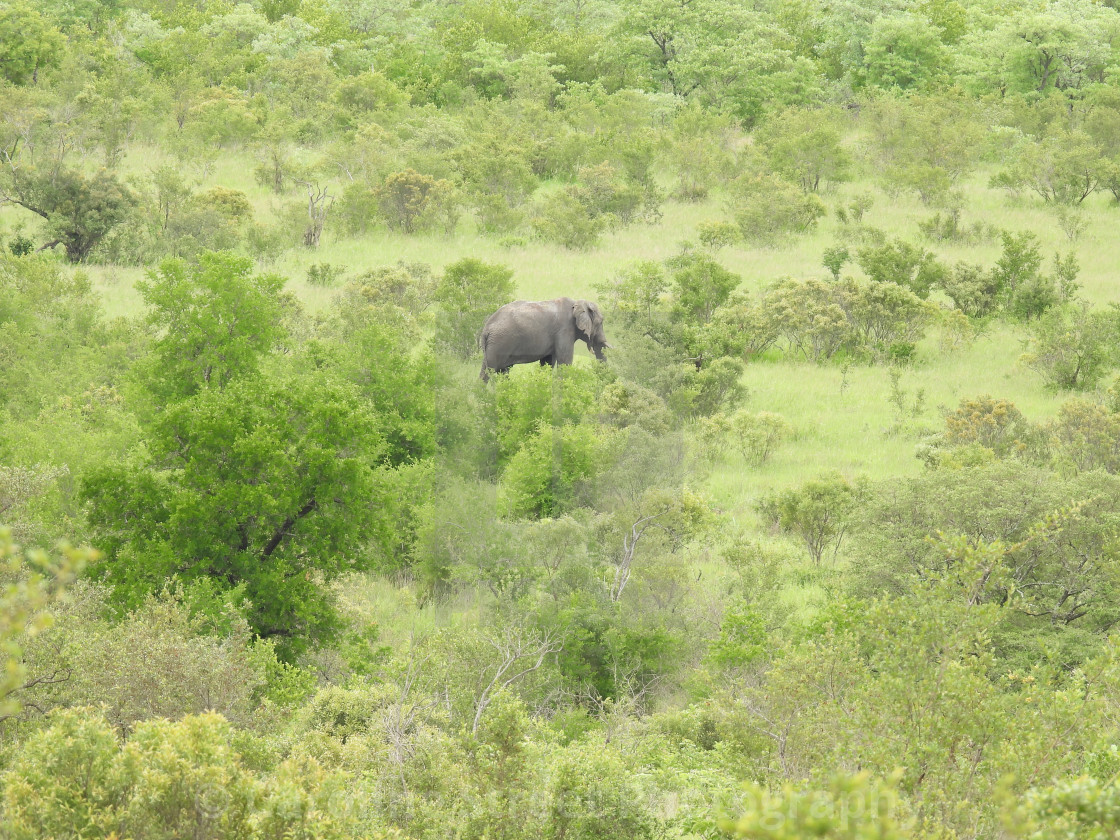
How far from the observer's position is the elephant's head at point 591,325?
76.3 feet

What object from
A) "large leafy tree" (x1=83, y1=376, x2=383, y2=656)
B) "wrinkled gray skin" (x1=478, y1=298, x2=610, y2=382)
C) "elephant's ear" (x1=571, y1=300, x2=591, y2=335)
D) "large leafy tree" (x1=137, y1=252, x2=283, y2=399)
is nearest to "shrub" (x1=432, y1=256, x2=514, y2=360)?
"wrinkled gray skin" (x1=478, y1=298, x2=610, y2=382)

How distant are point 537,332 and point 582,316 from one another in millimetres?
939

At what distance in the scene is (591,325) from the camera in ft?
77.0

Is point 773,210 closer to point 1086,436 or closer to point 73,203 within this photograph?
point 1086,436

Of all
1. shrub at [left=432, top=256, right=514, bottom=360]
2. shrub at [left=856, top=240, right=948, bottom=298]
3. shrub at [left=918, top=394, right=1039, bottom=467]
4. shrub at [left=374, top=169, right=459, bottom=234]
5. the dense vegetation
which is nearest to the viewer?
the dense vegetation

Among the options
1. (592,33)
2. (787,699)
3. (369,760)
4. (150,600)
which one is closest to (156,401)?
(150,600)

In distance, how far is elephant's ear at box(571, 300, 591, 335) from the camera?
2323cm

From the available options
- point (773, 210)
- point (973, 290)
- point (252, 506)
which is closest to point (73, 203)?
point (773, 210)

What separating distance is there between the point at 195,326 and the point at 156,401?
1144mm

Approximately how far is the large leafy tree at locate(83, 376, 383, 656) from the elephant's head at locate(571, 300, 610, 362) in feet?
35.3

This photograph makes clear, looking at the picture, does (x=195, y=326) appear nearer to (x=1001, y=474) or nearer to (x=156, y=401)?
(x=156, y=401)

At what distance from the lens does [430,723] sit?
33.4 ft

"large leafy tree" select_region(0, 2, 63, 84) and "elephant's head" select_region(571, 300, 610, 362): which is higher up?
"large leafy tree" select_region(0, 2, 63, 84)

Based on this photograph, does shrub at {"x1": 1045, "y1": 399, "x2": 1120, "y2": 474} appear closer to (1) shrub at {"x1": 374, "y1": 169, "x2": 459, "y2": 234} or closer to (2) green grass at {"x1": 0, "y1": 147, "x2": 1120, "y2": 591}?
(2) green grass at {"x1": 0, "y1": 147, "x2": 1120, "y2": 591}
